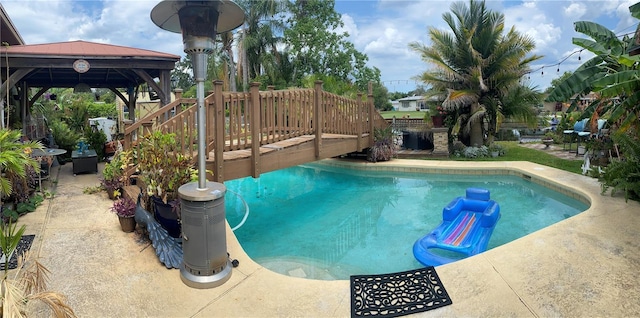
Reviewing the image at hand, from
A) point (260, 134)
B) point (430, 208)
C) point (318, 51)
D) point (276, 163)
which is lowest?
point (430, 208)

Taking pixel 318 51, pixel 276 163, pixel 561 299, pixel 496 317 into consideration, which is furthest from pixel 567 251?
pixel 318 51

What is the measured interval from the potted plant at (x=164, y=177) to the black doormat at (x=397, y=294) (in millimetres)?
2363

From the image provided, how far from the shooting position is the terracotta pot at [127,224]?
4.95m

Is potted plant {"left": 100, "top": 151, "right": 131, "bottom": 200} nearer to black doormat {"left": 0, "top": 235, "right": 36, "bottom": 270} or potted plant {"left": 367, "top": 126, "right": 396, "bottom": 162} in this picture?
black doormat {"left": 0, "top": 235, "right": 36, "bottom": 270}

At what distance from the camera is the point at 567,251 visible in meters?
4.55

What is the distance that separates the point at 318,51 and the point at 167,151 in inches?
817

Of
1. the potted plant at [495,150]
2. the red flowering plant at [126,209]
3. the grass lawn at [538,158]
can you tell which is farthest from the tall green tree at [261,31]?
the red flowering plant at [126,209]

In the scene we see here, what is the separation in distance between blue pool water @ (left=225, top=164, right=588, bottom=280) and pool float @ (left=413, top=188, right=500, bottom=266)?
271 mm

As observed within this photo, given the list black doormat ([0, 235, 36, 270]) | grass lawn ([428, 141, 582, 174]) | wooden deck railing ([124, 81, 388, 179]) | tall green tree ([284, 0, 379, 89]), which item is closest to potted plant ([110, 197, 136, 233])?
black doormat ([0, 235, 36, 270])

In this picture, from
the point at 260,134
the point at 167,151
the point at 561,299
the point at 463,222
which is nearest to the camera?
the point at 561,299

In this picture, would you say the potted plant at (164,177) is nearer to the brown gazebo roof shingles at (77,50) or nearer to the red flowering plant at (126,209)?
the red flowering plant at (126,209)

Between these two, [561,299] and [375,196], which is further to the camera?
[375,196]

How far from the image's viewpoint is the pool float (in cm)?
528

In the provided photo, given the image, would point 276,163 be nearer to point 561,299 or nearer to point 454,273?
point 454,273
